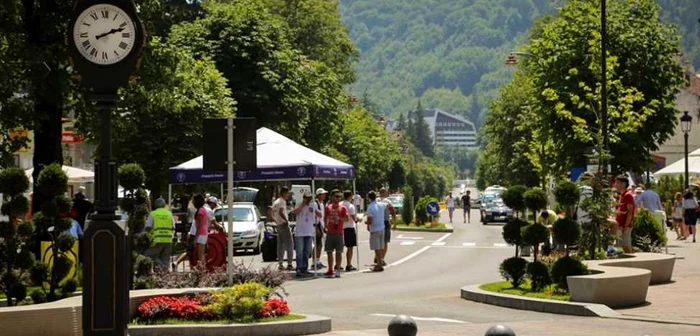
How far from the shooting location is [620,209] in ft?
90.6

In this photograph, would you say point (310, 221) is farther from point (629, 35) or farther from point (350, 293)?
point (629, 35)

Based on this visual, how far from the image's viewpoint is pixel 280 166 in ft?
98.8

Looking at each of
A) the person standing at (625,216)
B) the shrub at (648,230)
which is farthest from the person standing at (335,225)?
the shrub at (648,230)

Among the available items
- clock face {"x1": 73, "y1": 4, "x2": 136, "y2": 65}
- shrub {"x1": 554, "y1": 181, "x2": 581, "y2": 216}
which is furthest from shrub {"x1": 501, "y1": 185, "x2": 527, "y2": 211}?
clock face {"x1": 73, "y1": 4, "x2": 136, "y2": 65}

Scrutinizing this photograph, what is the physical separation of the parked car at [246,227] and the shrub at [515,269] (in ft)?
49.0

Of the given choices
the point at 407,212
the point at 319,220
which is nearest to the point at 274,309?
the point at 319,220

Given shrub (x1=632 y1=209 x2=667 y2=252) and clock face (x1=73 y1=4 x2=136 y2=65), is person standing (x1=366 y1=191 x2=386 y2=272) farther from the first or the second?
clock face (x1=73 y1=4 x2=136 y2=65)

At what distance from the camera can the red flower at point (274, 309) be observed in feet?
53.4

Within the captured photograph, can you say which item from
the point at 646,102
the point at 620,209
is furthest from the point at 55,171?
the point at 646,102

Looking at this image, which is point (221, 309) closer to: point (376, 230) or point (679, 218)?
point (376, 230)

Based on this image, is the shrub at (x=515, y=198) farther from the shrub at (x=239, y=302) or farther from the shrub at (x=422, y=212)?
the shrub at (x=422, y=212)

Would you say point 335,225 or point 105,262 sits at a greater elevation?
point 335,225

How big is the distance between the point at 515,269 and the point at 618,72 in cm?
2449

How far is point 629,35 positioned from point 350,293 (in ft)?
79.7
